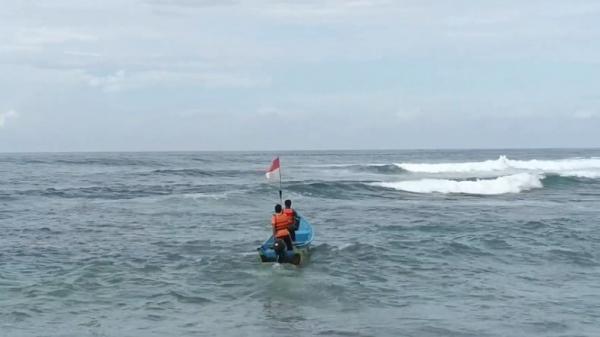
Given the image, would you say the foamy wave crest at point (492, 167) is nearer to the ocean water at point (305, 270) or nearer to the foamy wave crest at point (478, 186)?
the foamy wave crest at point (478, 186)

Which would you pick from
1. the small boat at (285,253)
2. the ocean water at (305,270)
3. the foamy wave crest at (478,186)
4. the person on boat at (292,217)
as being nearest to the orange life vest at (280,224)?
the person on boat at (292,217)

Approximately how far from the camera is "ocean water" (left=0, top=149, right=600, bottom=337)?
12.5 meters

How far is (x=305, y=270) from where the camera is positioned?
1716cm

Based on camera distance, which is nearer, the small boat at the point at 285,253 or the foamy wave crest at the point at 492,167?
the small boat at the point at 285,253

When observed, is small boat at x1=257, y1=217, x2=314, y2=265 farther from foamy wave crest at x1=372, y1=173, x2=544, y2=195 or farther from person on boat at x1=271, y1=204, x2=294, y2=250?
foamy wave crest at x1=372, y1=173, x2=544, y2=195

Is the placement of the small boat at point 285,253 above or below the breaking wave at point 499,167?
below

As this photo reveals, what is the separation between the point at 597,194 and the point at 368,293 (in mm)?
29282

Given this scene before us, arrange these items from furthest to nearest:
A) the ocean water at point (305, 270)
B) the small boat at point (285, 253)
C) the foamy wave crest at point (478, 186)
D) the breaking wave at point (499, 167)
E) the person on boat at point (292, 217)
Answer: the breaking wave at point (499, 167) < the foamy wave crest at point (478, 186) < the person on boat at point (292, 217) < the small boat at point (285, 253) < the ocean water at point (305, 270)

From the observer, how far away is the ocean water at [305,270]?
12.5 meters

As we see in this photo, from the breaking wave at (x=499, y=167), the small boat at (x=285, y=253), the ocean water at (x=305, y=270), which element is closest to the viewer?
the ocean water at (x=305, y=270)

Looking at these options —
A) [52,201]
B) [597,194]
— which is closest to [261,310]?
[52,201]

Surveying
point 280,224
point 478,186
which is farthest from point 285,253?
point 478,186

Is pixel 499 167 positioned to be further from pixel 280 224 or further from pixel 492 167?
pixel 280 224

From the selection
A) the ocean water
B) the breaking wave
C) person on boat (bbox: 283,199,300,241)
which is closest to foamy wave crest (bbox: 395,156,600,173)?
the breaking wave
